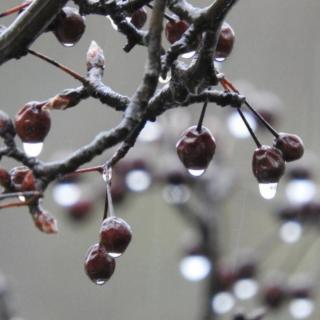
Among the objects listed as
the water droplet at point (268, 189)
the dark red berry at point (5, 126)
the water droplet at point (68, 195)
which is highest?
the dark red berry at point (5, 126)

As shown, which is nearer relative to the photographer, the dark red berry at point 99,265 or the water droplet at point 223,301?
the dark red berry at point 99,265

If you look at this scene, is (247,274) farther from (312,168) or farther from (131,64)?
(131,64)

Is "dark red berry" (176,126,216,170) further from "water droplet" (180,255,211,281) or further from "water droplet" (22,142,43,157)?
"water droplet" (180,255,211,281)

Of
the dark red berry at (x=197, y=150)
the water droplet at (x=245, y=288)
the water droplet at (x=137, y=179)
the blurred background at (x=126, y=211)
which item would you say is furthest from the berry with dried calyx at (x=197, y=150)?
the blurred background at (x=126, y=211)

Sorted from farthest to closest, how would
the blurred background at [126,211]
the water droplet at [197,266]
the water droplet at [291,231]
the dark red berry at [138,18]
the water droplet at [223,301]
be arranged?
the blurred background at [126,211], the water droplet at [291,231], the water droplet at [197,266], the water droplet at [223,301], the dark red berry at [138,18]

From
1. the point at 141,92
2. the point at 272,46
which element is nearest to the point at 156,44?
the point at 141,92

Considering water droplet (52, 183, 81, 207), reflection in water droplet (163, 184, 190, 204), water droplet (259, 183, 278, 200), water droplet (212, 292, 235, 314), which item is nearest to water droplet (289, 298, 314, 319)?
water droplet (212, 292, 235, 314)

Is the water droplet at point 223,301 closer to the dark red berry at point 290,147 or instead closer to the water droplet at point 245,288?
the water droplet at point 245,288

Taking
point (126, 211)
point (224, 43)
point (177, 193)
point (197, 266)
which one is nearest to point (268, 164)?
point (224, 43)
